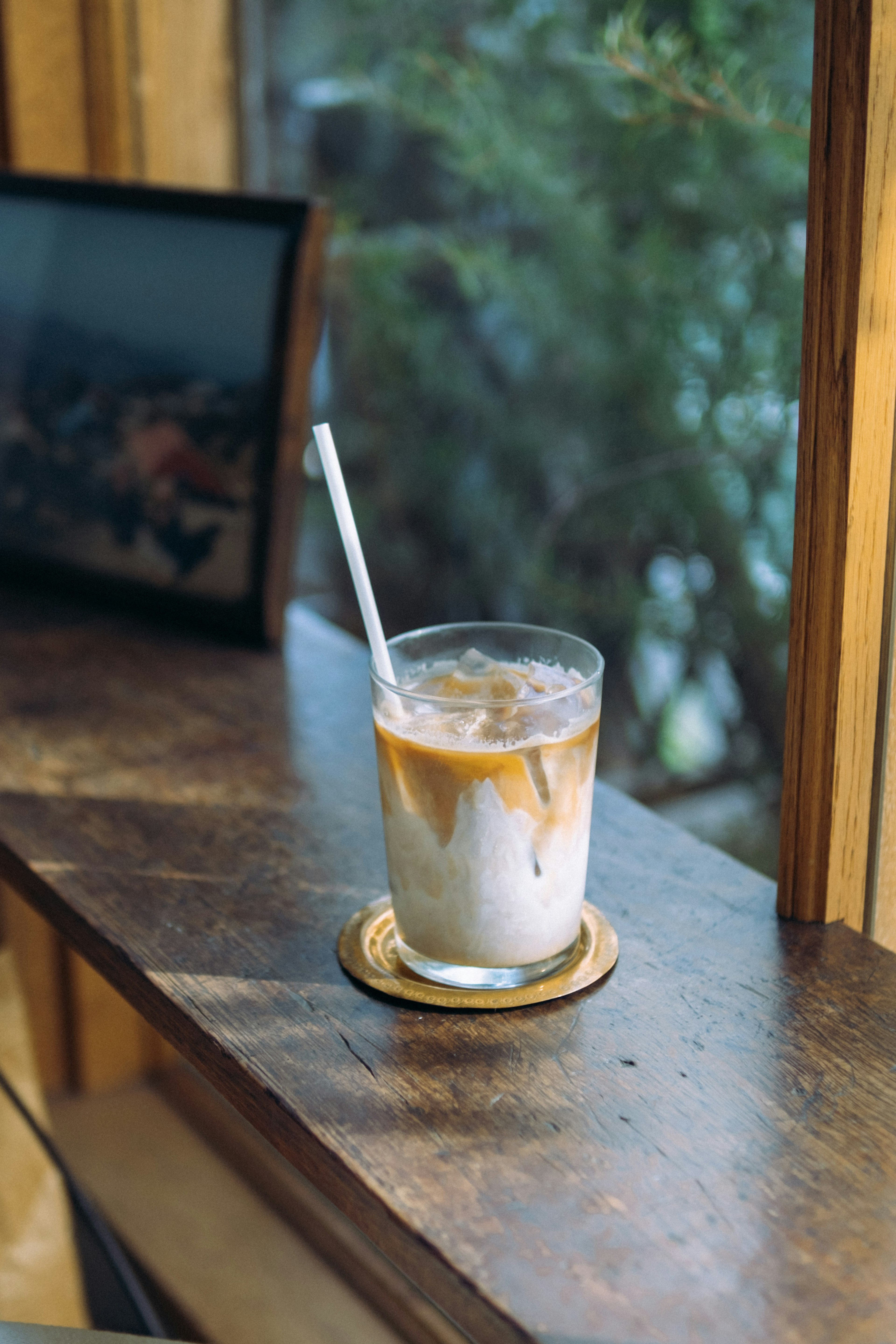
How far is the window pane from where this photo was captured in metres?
1.27

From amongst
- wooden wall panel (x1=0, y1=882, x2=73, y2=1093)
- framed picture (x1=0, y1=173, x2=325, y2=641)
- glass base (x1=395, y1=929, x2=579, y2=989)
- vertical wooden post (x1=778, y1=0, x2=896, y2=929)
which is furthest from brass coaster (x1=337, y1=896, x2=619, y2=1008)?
wooden wall panel (x1=0, y1=882, x2=73, y2=1093)

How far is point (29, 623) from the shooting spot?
133 centimetres

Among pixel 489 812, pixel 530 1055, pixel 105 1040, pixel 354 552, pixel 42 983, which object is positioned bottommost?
pixel 105 1040

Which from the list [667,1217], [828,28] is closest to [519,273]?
[828,28]

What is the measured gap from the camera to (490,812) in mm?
677

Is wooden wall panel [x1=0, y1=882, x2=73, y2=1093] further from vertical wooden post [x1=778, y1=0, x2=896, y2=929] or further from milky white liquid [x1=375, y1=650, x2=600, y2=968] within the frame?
vertical wooden post [x1=778, y1=0, x2=896, y2=929]

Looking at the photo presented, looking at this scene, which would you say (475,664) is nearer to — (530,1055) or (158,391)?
(530,1055)

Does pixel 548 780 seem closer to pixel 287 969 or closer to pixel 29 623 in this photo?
pixel 287 969

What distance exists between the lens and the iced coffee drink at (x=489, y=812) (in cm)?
68

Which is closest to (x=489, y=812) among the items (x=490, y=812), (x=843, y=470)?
(x=490, y=812)

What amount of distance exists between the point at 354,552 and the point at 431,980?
0.84 feet

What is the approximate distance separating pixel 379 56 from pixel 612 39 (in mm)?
661

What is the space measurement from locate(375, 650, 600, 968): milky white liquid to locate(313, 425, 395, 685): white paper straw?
A: 31mm

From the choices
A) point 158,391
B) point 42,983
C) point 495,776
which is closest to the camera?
point 495,776
